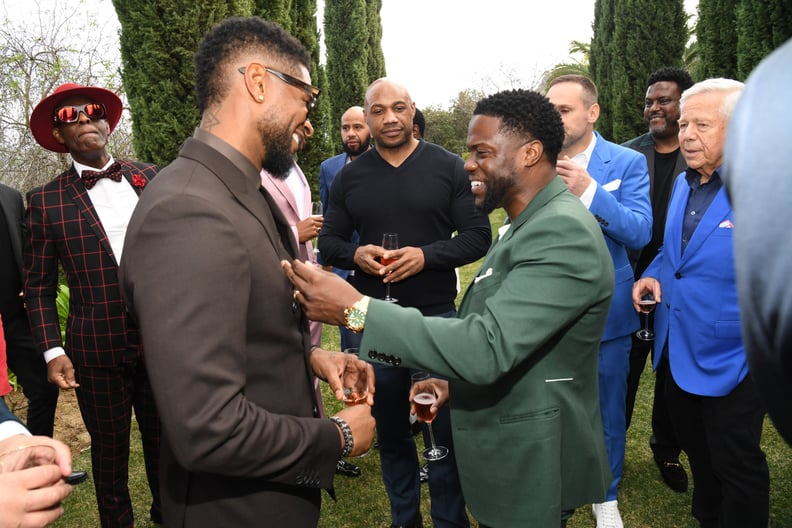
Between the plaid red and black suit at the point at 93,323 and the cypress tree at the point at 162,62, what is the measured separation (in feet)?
9.92

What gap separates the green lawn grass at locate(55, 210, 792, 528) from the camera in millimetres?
3881

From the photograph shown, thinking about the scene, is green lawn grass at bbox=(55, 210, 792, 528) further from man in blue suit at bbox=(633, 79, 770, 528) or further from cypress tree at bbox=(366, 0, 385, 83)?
cypress tree at bbox=(366, 0, 385, 83)

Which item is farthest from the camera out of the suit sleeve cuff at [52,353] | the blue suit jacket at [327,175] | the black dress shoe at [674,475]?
the blue suit jacket at [327,175]

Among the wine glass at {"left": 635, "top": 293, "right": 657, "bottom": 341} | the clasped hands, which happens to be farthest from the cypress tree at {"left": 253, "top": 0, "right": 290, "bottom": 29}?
the clasped hands

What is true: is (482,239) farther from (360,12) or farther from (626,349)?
(360,12)

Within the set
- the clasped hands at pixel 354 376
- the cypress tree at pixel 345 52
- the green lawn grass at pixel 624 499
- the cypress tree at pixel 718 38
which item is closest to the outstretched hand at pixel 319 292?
the clasped hands at pixel 354 376

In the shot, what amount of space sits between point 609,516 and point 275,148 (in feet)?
10.7

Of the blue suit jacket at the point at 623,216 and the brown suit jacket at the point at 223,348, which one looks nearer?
the brown suit jacket at the point at 223,348

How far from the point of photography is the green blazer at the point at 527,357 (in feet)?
6.36

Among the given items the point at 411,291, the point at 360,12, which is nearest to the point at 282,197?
the point at 411,291

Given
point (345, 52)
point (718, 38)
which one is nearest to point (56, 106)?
point (718, 38)

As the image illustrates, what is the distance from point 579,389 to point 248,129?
1.57m

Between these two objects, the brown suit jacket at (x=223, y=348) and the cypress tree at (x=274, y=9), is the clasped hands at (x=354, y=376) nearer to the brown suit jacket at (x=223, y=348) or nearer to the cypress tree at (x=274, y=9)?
the brown suit jacket at (x=223, y=348)

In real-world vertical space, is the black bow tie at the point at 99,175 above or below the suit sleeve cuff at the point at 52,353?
above
